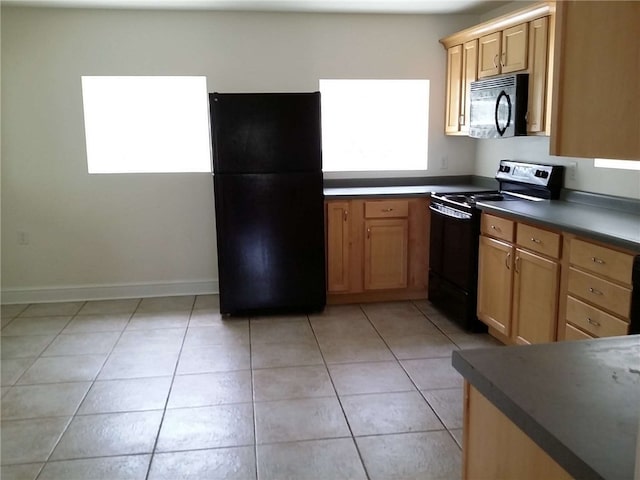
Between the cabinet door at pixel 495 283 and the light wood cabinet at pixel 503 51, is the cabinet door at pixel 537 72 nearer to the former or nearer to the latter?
the light wood cabinet at pixel 503 51

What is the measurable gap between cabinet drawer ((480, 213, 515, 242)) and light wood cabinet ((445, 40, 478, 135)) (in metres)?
1.14

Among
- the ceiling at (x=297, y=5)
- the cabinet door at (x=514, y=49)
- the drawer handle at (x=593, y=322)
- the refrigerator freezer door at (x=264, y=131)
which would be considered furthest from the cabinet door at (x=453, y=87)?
the drawer handle at (x=593, y=322)

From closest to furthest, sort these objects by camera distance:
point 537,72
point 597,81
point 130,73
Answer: point 597,81
point 537,72
point 130,73

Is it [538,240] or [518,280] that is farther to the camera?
[518,280]

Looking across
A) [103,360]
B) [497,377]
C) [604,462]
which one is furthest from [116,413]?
[604,462]

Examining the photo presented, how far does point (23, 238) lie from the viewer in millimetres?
4770

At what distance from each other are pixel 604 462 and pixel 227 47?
14.6 feet

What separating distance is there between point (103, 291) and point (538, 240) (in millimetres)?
3518

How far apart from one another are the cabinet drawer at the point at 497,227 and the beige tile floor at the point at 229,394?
732mm

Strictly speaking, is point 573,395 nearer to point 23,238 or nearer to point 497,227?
point 497,227

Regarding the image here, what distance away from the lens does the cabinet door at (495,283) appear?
3.53m

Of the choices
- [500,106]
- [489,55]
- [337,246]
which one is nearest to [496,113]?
[500,106]

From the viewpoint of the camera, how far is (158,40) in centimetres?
463

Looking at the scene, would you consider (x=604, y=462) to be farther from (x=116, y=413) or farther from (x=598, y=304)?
(x=116, y=413)
